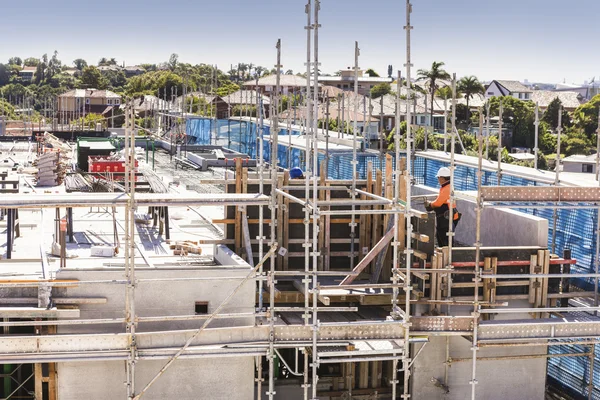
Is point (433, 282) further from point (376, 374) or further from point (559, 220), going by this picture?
point (559, 220)

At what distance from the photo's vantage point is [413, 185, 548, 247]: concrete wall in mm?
13617

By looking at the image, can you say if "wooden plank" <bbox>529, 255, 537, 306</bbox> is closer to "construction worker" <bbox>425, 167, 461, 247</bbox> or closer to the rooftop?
"construction worker" <bbox>425, 167, 461, 247</bbox>

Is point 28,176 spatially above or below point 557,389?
above

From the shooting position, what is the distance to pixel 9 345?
11.3 metres

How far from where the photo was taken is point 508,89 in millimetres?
125375

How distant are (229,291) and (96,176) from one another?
9.79 metres

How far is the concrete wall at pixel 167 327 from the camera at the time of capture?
39.4 feet

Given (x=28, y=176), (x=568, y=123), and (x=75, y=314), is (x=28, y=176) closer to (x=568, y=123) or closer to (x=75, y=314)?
(x=75, y=314)

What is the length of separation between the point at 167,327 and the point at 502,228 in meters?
5.52

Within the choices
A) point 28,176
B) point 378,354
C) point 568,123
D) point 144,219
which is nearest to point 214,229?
point 144,219

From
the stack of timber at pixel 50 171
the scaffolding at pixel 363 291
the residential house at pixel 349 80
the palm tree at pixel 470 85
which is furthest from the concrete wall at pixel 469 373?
the residential house at pixel 349 80

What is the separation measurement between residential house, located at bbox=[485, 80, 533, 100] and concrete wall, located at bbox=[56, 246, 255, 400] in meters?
116

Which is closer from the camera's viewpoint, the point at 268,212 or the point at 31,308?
the point at 31,308

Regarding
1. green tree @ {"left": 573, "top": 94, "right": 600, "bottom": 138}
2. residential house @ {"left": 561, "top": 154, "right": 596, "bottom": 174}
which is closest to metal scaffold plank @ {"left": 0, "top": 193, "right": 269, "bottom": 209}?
residential house @ {"left": 561, "top": 154, "right": 596, "bottom": 174}
